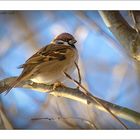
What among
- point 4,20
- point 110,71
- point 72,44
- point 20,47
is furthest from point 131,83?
point 4,20

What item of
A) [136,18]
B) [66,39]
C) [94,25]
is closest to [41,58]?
[66,39]

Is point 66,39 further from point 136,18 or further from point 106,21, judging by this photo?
point 136,18

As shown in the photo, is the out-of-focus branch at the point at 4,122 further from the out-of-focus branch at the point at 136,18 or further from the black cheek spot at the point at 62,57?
the out-of-focus branch at the point at 136,18

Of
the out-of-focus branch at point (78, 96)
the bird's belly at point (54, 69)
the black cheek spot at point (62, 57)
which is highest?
the black cheek spot at point (62, 57)

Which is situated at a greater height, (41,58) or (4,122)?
(41,58)

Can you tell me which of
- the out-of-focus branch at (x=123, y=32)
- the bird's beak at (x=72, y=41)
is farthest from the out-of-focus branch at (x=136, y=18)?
the bird's beak at (x=72, y=41)

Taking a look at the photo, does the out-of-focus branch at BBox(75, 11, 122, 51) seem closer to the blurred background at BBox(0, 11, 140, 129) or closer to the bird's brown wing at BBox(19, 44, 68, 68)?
the blurred background at BBox(0, 11, 140, 129)
